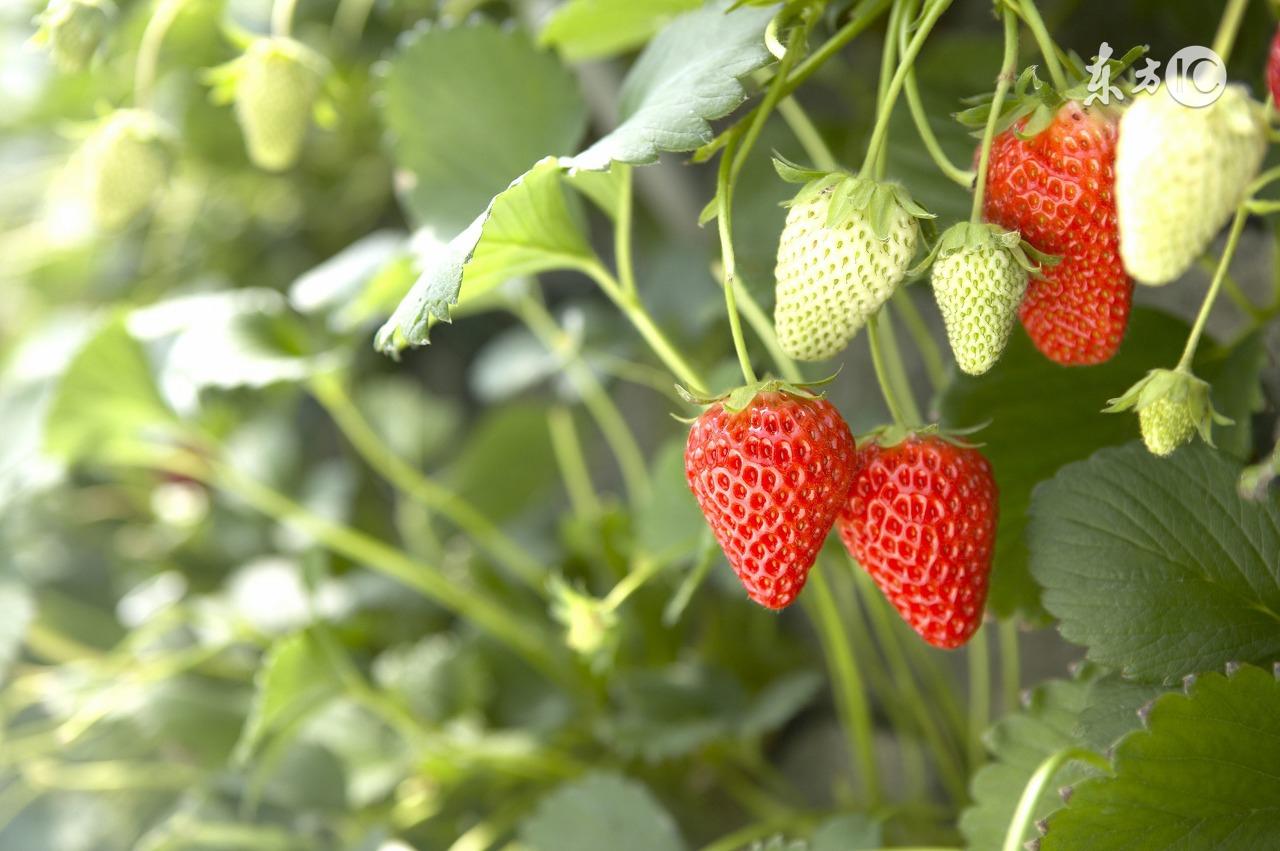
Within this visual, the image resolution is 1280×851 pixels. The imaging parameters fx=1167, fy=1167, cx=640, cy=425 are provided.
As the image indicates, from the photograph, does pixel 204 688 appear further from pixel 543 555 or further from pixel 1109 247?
pixel 1109 247

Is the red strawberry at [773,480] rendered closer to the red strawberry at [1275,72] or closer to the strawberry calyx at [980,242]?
the strawberry calyx at [980,242]

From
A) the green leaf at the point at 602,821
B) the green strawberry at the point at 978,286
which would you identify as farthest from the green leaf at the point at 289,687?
the green strawberry at the point at 978,286

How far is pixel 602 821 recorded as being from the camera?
2.45 ft

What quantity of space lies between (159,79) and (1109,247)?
925 millimetres

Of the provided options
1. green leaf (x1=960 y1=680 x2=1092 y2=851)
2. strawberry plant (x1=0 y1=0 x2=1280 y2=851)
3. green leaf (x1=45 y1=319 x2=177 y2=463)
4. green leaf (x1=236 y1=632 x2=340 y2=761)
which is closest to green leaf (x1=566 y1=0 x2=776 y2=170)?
strawberry plant (x1=0 y1=0 x2=1280 y2=851)

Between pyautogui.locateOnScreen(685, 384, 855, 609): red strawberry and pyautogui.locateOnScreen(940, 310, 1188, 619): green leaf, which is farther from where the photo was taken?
pyautogui.locateOnScreen(940, 310, 1188, 619): green leaf

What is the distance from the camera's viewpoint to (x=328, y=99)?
2.67 ft

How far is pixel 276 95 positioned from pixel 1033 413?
1.66ft

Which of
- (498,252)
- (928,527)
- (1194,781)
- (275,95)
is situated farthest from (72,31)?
(1194,781)

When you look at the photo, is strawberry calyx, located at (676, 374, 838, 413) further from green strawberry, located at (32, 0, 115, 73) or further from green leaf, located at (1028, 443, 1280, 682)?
green strawberry, located at (32, 0, 115, 73)

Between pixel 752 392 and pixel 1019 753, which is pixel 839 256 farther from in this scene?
pixel 1019 753

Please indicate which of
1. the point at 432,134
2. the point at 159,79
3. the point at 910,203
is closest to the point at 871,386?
the point at 432,134

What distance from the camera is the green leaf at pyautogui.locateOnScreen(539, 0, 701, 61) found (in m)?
0.63

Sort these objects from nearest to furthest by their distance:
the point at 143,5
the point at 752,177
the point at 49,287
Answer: the point at 752,177 → the point at 143,5 → the point at 49,287
